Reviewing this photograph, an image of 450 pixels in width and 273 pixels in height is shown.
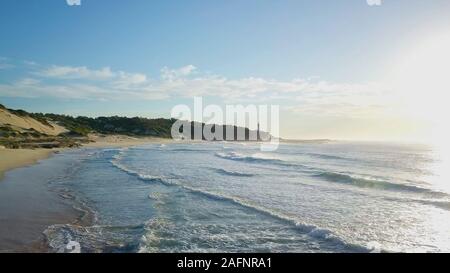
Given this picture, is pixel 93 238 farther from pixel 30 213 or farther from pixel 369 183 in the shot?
pixel 369 183

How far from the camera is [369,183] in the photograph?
22.7 meters

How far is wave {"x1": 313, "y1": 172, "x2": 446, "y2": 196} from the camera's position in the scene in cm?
2080

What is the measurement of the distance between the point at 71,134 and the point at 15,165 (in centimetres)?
5379

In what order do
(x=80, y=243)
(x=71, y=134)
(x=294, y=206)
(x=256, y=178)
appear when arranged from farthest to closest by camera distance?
(x=71, y=134), (x=256, y=178), (x=294, y=206), (x=80, y=243)

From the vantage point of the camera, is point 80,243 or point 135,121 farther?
point 135,121

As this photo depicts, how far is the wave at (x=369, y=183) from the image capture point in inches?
819
